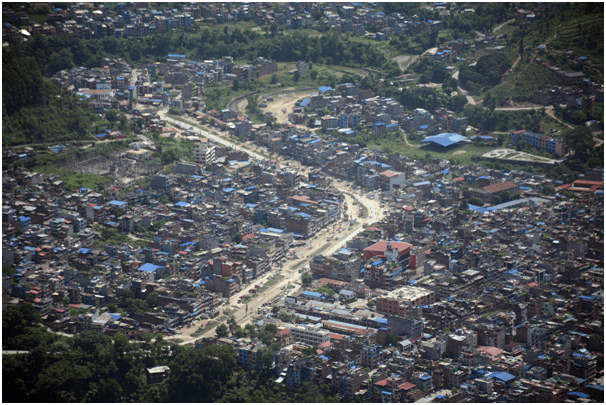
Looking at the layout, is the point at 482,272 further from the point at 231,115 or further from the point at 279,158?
the point at 231,115

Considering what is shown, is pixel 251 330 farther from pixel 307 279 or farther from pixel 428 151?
pixel 428 151

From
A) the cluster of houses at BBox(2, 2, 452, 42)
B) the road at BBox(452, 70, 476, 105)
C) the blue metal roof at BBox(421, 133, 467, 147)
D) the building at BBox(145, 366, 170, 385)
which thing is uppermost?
the cluster of houses at BBox(2, 2, 452, 42)

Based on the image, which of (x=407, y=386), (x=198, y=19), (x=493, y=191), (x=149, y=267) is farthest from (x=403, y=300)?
(x=198, y=19)

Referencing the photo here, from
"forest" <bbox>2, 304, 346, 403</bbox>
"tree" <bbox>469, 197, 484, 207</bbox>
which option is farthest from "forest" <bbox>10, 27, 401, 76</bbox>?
"forest" <bbox>2, 304, 346, 403</bbox>

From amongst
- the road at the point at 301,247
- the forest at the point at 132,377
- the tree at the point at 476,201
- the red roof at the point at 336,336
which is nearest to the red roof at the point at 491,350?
the red roof at the point at 336,336

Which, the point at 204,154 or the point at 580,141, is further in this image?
the point at 204,154

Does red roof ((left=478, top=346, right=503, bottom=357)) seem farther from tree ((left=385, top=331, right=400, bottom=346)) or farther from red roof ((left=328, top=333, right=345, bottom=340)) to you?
red roof ((left=328, top=333, right=345, bottom=340))

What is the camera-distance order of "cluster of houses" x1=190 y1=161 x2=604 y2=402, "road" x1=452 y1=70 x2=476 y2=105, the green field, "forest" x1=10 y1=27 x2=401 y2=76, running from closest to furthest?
"cluster of houses" x1=190 y1=161 x2=604 y2=402, the green field, "road" x1=452 y1=70 x2=476 y2=105, "forest" x1=10 y1=27 x2=401 y2=76

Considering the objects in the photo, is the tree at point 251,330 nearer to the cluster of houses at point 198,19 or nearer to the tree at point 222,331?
the tree at point 222,331
